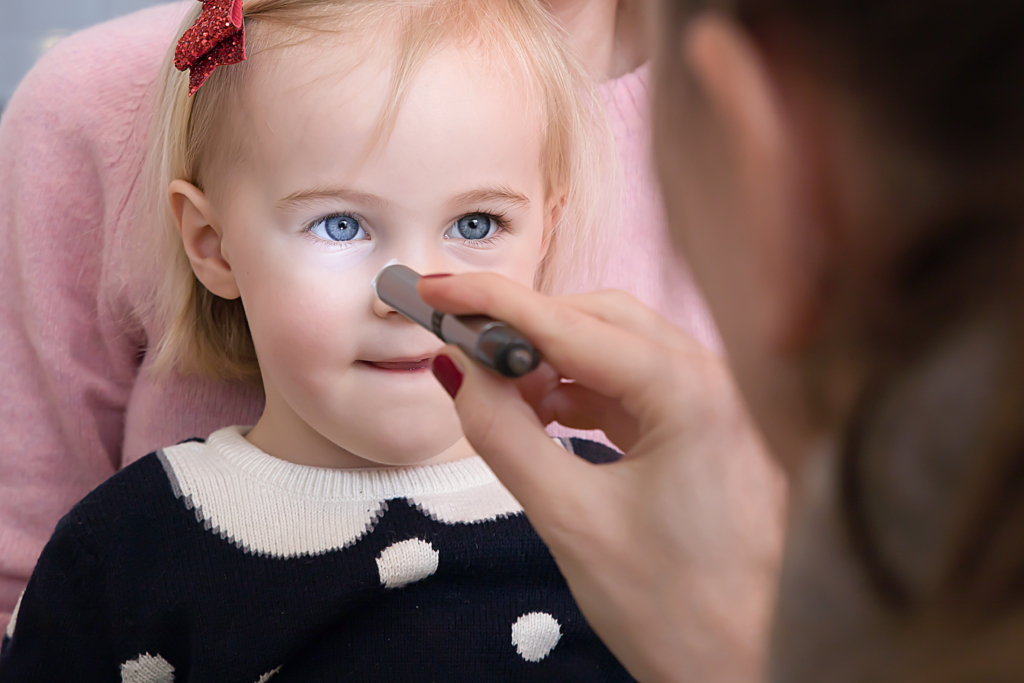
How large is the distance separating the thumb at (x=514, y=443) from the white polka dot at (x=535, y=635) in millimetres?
290

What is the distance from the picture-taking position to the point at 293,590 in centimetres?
76

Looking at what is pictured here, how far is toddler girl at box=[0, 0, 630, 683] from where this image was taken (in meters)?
0.71

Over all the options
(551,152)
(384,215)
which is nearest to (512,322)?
(384,215)

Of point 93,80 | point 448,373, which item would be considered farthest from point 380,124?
point 93,80

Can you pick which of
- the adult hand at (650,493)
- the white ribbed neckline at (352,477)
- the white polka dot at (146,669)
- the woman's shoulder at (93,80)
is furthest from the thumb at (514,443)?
the woman's shoulder at (93,80)

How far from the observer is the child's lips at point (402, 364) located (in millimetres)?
743

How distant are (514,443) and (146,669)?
45cm

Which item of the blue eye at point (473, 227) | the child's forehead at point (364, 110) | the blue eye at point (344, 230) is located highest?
the child's forehead at point (364, 110)

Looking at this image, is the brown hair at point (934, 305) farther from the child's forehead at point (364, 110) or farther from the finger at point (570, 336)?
the child's forehead at point (364, 110)

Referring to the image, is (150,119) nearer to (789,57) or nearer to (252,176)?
(252,176)

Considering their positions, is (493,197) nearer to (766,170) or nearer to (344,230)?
(344,230)

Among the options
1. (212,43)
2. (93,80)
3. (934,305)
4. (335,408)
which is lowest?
(934,305)

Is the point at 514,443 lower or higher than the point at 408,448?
lower

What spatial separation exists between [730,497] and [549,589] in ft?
1.11
